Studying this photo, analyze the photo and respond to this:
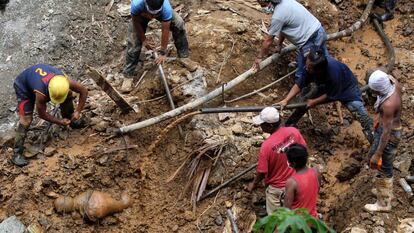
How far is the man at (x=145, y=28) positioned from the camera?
291 inches

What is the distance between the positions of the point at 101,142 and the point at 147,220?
4.00ft

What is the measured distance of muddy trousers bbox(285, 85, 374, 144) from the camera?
7.04m

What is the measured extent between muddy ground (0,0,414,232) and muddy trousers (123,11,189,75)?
17 centimetres

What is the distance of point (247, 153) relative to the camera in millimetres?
7395

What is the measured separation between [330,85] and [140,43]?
9.06ft

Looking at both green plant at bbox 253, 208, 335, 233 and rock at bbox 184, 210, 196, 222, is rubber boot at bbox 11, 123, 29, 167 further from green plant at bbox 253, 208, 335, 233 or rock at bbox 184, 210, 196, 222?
green plant at bbox 253, 208, 335, 233

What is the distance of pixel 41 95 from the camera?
662 centimetres

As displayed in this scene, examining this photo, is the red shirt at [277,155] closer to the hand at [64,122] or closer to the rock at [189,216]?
the rock at [189,216]

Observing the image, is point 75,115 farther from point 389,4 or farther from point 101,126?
point 389,4

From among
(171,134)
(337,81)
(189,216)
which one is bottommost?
(189,216)

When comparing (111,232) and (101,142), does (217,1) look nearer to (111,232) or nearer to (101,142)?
(101,142)

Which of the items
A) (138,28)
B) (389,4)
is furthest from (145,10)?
(389,4)

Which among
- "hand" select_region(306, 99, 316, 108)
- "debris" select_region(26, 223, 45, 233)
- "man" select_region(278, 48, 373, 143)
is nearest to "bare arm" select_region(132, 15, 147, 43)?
"man" select_region(278, 48, 373, 143)

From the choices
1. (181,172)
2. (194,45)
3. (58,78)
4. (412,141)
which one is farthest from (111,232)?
(412,141)
